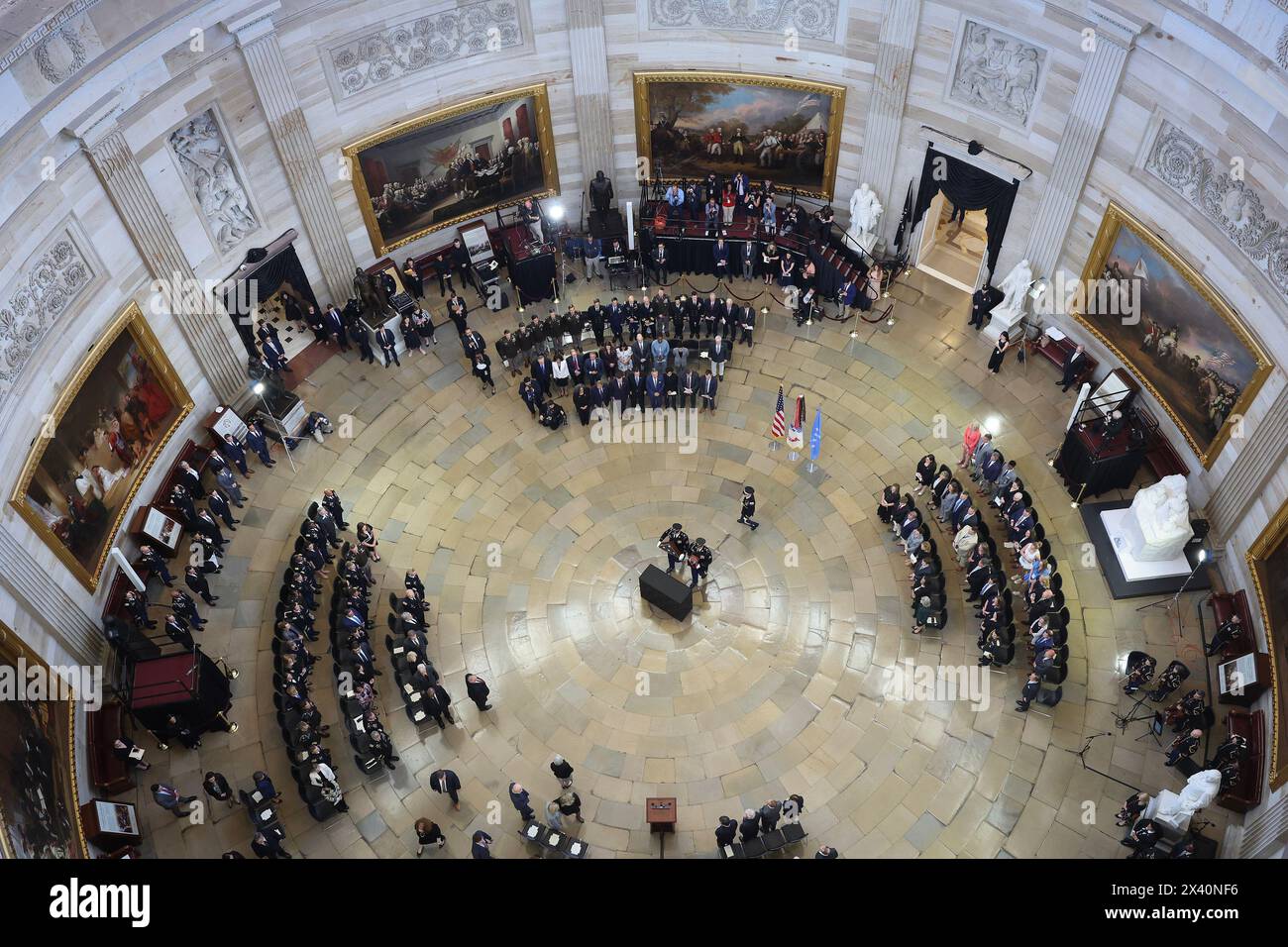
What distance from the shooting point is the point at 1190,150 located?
2080cm

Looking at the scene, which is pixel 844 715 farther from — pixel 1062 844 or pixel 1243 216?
pixel 1243 216

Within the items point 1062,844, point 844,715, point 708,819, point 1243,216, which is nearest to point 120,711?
point 708,819

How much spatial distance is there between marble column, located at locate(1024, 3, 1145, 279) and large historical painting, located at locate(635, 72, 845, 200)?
6.20m

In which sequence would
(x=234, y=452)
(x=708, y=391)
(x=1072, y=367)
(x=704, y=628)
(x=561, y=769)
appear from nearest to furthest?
(x=561, y=769) < (x=704, y=628) < (x=234, y=452) < (x=1072, y=367) < (x=708, y=391)

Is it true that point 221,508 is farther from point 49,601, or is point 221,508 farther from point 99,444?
point 49,601

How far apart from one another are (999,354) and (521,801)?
16.7 m

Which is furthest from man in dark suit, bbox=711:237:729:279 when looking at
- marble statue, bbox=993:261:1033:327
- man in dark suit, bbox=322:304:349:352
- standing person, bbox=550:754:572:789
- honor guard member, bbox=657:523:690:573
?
standing person, bbox=550:754:572:789

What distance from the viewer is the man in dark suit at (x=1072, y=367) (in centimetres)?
2566

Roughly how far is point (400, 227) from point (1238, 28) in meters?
20.9

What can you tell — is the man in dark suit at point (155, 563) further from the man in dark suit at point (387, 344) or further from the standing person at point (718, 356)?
the standing person at point (718, 356)

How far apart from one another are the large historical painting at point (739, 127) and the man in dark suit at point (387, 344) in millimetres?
9313

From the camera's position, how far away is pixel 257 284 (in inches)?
1037

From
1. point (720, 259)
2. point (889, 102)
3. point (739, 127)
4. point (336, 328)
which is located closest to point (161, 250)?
point (336, 328)

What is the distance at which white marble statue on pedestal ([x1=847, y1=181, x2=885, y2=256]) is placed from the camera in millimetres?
28311
